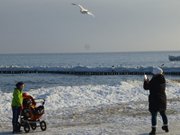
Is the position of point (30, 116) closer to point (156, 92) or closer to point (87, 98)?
point (156, 92)

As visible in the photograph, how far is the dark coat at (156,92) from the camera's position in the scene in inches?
494

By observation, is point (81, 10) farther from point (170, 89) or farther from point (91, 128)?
point (170, 89)

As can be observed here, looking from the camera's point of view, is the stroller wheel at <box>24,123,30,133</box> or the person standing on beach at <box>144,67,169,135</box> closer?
the person standing on beach at <box>144,67,169,135</box>

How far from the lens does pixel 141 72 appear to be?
8000 cm

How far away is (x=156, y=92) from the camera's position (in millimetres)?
12555

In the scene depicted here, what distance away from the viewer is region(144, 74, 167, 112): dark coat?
12555 millimetres

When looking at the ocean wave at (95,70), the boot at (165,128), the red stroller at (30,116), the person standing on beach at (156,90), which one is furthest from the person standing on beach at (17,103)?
the ocean wave at (95,70)

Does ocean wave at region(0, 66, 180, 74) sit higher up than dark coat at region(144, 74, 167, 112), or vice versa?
dark coat at region(144, 74, 167, 112)

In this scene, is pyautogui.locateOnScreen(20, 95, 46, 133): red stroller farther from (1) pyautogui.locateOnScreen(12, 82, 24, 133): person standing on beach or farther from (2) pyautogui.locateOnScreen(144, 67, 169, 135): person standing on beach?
(2) pyautogui.locateOnScreen(144, 67, 169, 135): person standing on beach

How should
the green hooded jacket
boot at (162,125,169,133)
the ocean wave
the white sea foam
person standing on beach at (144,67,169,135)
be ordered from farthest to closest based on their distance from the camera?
the ocean wave
the white sea foam
the green hooded jacket
boot at (162,125,169,133)
person standing on beach at (144,67,169,135)

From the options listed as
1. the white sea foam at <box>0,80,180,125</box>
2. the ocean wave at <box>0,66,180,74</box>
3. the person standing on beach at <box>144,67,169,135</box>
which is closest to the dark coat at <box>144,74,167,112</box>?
the person standing on beach at <box>144,67,169,135</box>

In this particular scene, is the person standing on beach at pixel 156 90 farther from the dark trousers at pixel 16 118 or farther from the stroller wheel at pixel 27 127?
the dark trousers at pixel 16 118

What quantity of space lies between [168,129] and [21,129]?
4.44m

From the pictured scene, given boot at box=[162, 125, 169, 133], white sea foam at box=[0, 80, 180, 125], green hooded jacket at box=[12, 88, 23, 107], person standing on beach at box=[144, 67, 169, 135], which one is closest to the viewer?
person standing on beach at box=[144, 67, 169, 135]
